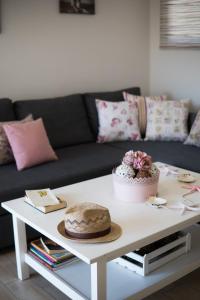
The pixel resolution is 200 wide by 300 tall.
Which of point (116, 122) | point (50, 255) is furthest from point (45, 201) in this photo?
point (116, 122)

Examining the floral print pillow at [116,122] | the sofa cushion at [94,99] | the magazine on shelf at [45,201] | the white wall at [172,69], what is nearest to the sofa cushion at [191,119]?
the white wall at [172,69]

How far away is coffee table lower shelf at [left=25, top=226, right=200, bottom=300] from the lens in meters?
1.96

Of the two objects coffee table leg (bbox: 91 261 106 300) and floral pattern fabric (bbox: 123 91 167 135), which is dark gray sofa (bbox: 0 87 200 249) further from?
coffee table leg (bbox: 91 261 106 300)

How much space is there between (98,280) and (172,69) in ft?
9.41

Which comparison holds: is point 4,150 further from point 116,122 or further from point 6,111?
point 116,122

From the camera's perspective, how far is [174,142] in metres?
3.61

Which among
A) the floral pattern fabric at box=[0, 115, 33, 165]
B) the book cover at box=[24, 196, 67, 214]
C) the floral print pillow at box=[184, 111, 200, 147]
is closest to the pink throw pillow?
the floral pattern fabric at box=[0, 115, 33, 165]

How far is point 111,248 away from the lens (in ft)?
5.84

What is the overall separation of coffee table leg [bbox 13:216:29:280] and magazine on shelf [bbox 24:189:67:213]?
14 cm

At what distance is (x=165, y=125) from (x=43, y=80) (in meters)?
1.14

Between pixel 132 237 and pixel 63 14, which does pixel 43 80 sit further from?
pixel 132 237

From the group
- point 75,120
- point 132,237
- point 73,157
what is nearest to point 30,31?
point 75,120

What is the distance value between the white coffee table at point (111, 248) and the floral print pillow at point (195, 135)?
3.64 ft

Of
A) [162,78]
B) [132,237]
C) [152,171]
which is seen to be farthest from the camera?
[162,78]
